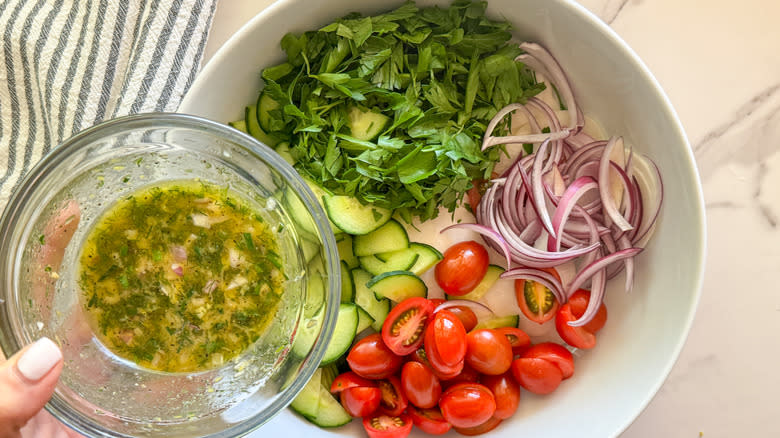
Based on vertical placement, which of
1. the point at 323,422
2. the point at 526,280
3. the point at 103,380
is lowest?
the point at 323,422

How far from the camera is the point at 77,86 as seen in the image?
1.66 m

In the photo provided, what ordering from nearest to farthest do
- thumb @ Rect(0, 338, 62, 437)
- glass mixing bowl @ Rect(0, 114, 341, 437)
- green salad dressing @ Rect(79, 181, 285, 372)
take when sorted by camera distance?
thumb @ Rect(0, 338, 62, 437) < glass mixing bowl @ Rect(0, 114, 341, 437) < green salad dressing @ Rect(79, 181, 285, 372)

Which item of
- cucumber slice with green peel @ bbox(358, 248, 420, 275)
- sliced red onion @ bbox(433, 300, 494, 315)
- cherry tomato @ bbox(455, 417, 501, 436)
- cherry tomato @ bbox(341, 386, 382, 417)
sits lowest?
cherry tomato @ bbox(455, 417, 501, 436)

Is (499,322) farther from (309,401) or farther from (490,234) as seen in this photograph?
(309,401)

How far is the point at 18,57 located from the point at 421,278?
1.19m

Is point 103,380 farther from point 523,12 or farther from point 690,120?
point 690,120

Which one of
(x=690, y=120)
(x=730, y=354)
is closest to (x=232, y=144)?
(x=690, y=120)

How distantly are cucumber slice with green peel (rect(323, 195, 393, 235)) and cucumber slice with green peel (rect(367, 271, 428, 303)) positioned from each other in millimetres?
124

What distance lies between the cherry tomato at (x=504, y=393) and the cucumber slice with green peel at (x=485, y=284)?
21 centimetres

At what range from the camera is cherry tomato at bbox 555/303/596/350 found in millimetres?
1623

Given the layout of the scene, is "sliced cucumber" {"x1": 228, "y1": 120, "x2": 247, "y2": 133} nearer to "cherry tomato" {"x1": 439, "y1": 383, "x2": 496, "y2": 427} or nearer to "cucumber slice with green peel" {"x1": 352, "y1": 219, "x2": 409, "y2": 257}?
"cucumber slice with green peel" {"x1": 352, "y1": 219, "x2": 409, "y2": 257}

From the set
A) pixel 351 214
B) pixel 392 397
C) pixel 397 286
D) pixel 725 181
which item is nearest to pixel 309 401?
pixel 392 397

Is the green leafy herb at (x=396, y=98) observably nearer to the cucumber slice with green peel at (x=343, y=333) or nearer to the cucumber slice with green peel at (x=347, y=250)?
the cucumber slice with green peel at (x=347, y=250)

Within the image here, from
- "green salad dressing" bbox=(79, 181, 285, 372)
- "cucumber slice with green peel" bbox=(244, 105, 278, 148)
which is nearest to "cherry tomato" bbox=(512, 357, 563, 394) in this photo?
"green salad dressing" bbox=(79, 181, 285, 372)
